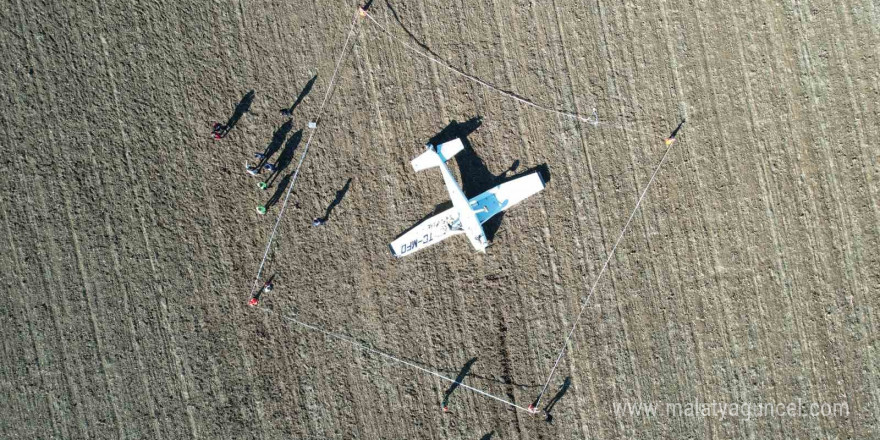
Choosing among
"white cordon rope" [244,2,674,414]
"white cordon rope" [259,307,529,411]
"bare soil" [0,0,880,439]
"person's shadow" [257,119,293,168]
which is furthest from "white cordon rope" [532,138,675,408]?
"person's shadow" [257,119,293,168]

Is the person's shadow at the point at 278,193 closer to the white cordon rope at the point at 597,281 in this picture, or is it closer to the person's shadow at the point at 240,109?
the person's shadow at the point at 240,109

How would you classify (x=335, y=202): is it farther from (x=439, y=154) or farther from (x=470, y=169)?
(x=470, y=169)

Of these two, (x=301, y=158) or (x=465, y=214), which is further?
(x=301, y=158)

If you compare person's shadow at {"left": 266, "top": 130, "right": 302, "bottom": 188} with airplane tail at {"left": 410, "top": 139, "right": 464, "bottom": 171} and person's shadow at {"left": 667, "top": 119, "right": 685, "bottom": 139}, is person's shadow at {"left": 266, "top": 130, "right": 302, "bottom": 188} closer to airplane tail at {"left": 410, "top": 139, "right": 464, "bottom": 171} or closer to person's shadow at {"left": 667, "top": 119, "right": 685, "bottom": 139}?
airplane tail at {"left": 410, "top": 139, "right": 464, "bottom": 171}

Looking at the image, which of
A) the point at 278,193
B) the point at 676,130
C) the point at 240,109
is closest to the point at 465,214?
the point at 278,193

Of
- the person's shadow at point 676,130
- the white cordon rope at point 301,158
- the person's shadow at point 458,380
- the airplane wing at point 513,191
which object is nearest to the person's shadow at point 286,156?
the white cordon rope at point 301,158

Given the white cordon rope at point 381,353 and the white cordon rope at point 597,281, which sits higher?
the white cordon rope at point 597,281
